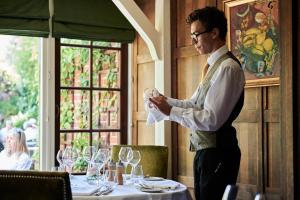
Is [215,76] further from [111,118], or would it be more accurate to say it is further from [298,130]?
[111,118]

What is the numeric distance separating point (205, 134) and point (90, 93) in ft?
8.24

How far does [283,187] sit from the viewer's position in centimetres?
312

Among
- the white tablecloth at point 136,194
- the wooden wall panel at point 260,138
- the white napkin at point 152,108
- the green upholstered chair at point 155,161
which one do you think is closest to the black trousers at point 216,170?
the white tablecloth at point 136,194

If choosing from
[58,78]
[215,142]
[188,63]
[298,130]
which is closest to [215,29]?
[215,142]

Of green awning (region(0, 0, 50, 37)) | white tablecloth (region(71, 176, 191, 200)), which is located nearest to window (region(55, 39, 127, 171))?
green awning (region(0, 0, 50, 37))

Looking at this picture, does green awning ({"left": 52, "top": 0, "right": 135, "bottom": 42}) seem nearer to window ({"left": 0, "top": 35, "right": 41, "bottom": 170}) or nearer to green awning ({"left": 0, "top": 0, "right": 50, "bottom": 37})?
green awning ({"left": 0, "top": 0, "right": 50, "bottom": 37})

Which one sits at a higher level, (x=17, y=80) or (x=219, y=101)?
(x=17, y=80)

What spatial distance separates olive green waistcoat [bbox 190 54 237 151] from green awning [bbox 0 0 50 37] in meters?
2.25

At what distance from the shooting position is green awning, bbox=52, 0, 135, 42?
4.46m

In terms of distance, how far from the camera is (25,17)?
168 inches

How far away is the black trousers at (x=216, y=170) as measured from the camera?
2.36m

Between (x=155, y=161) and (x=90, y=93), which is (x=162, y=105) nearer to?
(x=155, y=161)

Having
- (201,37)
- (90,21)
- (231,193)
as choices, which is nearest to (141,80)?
(90,21)

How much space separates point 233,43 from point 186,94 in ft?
2.52
